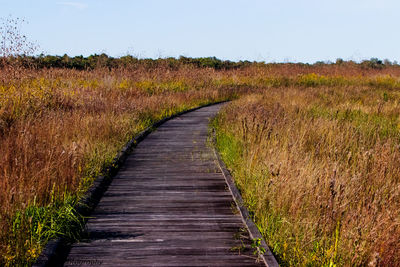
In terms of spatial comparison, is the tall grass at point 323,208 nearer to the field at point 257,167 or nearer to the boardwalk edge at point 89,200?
the field at point 257,167

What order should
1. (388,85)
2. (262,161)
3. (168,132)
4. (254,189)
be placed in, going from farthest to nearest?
(388,85) → (168,132) → (262,161) → (254,189)

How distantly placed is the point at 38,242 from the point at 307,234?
8.36 ft

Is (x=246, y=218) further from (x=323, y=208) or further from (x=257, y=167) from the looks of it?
(x=257, y=167)

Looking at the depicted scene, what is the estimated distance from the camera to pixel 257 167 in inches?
245

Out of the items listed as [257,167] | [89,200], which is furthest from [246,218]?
[89,200]

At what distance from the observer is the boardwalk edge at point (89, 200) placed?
3885 millimetres

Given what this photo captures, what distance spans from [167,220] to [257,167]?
1.75 meters

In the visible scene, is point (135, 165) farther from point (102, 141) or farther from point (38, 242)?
point (38, 242)

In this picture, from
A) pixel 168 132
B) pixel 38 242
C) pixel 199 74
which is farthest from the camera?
pixel 199 74

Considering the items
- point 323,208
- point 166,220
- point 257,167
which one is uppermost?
point 257,167

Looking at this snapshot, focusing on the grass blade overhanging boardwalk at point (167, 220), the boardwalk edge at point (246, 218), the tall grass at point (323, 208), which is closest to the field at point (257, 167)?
the tall grass at point (323, 208)

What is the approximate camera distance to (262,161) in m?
6.33


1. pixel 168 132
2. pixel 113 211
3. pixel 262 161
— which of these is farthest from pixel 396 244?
pixel 168 132

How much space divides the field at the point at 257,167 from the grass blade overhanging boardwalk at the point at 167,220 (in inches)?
12.2
